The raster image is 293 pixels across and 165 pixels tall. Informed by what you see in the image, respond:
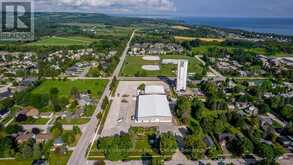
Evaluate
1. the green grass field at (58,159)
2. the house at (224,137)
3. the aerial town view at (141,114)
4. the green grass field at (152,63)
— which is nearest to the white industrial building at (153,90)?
the aerial town view at (141,114)

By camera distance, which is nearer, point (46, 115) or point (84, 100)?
point (46, 115)

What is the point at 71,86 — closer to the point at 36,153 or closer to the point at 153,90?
the point at 153,90

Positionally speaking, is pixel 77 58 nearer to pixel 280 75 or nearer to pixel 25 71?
pixel 25 71

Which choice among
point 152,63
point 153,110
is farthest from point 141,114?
point 152,63

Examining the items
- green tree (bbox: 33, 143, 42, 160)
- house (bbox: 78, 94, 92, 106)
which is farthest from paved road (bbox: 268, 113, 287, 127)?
green tree (bbox: 33, 143, 42, 160)

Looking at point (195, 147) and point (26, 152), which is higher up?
point (195, 147)

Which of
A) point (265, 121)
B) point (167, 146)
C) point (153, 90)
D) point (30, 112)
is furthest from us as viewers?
point (153, 90)
